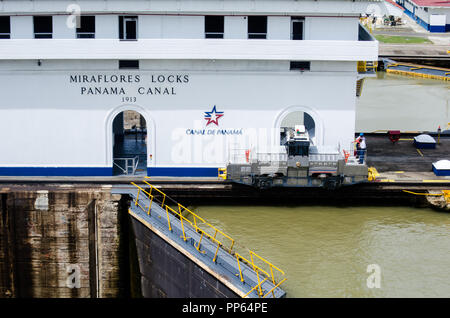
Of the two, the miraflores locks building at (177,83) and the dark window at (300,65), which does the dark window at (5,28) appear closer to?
the miraflores locks building at (177,83)

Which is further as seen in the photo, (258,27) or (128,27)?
(258,27)

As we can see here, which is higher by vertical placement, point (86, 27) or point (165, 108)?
point (86, 27)

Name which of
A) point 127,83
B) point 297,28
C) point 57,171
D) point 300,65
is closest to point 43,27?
point 127,83

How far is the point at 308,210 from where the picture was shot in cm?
2772

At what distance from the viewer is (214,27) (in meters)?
28.3

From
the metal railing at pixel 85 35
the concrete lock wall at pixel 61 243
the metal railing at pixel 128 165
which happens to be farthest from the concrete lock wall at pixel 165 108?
the concrete lock wall at pixel 61 243

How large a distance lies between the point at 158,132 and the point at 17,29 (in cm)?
721

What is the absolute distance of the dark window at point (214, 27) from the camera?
28250 millimetres

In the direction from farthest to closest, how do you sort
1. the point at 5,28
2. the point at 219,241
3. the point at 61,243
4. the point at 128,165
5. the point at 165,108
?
1. the point at 128,165
2. the point at 5,28
3. the point at 165,108
4. the point at 219,241
5. the point at 61,243

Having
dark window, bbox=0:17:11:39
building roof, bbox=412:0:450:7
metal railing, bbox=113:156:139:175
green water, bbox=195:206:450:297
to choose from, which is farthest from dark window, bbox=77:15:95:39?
building roof, bbox=412:0:450:7

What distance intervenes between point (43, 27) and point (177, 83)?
19.9ft

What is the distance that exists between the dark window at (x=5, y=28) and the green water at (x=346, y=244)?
35.7 feet

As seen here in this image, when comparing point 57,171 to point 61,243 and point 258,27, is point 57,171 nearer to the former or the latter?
point 61,243

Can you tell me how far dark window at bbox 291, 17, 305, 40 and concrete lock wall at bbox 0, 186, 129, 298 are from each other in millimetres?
10372
